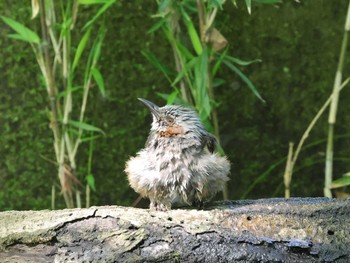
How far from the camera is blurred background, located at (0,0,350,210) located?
4.16 meters

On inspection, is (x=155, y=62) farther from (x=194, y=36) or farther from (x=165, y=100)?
(x=165, y=100)

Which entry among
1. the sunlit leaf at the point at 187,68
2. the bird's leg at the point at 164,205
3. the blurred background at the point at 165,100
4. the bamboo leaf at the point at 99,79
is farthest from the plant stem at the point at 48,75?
the bird's leg at the point at 164,205

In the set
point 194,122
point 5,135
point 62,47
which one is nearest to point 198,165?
point 194,122

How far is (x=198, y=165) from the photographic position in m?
2.78

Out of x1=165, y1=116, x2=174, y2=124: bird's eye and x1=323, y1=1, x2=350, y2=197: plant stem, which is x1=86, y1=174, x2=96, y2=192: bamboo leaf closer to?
x1=165, y1=116, x2=174, y2=124: bird's eye

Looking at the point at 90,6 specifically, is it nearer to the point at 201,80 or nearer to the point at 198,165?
the point at 201,80

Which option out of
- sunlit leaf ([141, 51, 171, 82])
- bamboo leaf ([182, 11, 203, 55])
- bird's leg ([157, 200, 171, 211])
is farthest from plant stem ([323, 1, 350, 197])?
bird's leg ([157, 200, 171, 211])

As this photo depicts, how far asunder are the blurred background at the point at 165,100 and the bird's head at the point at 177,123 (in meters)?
1.11

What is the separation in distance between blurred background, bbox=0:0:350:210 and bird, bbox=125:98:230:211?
1.23m

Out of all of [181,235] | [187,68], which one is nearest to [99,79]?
[187,68]

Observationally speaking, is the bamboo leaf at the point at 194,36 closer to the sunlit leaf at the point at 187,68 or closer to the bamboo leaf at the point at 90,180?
the sunlit leaf at the point at 187,68

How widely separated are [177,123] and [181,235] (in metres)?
0.77

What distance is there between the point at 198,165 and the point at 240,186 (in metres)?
1.61

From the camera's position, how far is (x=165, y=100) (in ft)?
13.8
